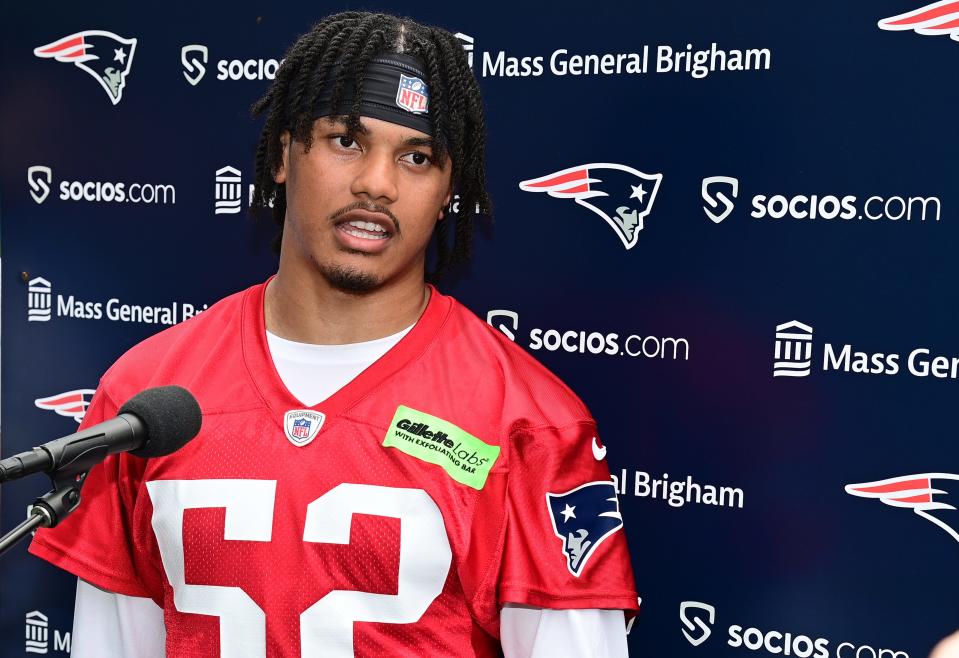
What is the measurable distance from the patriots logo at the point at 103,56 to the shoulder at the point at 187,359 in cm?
76

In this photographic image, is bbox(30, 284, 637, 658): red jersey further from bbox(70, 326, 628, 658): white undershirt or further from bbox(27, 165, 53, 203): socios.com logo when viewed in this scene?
bbox(27, 165, 53, 203): socios.com logo

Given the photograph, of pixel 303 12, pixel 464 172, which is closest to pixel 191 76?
pixel 303 12

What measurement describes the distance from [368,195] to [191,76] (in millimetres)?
809

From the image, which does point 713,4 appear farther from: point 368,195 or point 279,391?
point 279,391

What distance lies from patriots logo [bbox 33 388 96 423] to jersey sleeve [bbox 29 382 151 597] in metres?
0.63

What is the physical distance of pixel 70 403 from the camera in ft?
6.98

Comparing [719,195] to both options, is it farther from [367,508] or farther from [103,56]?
[103,56]

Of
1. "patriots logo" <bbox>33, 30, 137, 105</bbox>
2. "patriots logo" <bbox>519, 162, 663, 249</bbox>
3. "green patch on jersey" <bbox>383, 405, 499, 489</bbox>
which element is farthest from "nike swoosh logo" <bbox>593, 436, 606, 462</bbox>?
"patriots logo" <bbox>33, 30, 137, 105</bbox>

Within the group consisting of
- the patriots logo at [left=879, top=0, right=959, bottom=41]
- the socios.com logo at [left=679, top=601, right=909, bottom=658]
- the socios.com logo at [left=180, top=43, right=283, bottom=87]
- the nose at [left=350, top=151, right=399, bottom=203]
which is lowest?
the socios.com logo at [left=679, top=601, right=909, bottom=658]

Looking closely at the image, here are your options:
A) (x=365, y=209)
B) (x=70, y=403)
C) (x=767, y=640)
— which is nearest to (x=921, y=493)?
(x=767, y=640)

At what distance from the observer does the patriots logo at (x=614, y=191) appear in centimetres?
173

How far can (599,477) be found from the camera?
149cm

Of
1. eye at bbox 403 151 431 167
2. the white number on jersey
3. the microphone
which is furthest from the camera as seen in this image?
eye at bbox 403 151 431 167

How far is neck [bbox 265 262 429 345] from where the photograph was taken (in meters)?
1.49
